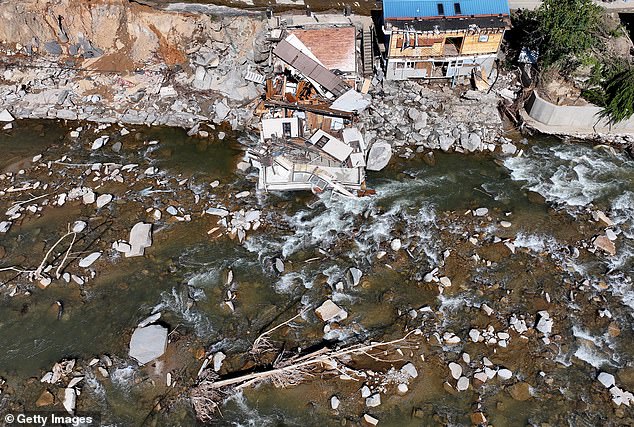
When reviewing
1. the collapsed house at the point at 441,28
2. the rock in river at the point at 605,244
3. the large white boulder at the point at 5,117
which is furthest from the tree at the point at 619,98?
the large white boulder at the point at 5,117

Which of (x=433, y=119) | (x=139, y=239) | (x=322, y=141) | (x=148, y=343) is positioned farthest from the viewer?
(x=433, y=119)

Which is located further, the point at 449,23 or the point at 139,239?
the point at 449,23

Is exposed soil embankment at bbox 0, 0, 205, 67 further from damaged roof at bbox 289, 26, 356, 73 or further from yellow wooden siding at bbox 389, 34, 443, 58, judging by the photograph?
yellow wooden siding at bbox 389, 34, 443, 58

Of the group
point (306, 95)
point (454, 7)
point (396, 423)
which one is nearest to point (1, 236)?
point (306, 95)

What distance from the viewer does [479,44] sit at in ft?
72.0

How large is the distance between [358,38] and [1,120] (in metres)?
18.2

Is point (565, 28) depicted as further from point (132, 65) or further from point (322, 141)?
point (132, 65)

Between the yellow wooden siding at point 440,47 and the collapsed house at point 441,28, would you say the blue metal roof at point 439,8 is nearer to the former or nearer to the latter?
the collapsed house at point 441,28

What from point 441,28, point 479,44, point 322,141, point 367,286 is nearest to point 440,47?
point 441,28

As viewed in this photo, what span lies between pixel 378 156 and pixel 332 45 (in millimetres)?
5951

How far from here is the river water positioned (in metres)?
15.1

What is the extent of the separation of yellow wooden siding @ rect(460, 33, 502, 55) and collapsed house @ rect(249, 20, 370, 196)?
5157 mm

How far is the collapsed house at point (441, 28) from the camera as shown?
2120 cm

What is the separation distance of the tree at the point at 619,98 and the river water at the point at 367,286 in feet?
5.54
